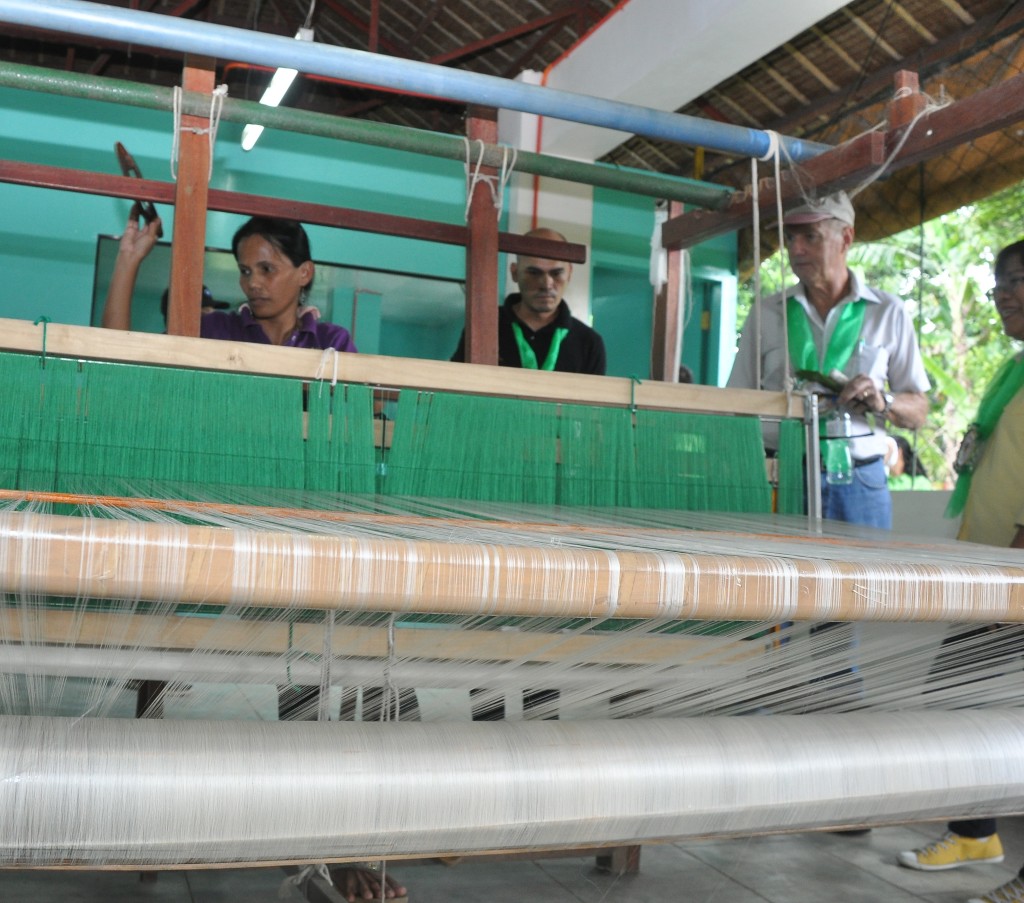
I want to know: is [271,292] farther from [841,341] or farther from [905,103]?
[905,103]

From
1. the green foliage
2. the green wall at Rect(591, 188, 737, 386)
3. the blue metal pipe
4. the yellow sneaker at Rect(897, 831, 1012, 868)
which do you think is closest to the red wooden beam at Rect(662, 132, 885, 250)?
the blue metal pipe

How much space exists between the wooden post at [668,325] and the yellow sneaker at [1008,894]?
125cm

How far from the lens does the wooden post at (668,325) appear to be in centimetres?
254

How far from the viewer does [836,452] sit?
6.73 ft

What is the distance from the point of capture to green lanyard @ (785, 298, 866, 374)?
230 cm

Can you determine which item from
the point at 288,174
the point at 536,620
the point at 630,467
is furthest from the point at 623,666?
the point at 288,174

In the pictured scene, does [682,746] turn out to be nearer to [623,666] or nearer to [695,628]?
[623,666]

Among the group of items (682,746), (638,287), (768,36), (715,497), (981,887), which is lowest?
(981,887)

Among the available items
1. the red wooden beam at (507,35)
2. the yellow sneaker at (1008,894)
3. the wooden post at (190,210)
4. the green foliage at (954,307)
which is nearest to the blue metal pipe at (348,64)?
the wooden post at (190,210)

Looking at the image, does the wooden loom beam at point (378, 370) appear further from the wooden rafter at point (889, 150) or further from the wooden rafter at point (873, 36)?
the wooden rafter at point (873, 36)

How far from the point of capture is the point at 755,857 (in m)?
2.12

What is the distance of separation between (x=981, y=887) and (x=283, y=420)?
1.55m

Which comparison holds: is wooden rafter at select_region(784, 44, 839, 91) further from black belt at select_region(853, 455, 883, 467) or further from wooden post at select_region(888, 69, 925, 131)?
black belt at select_region(853, 455, 883, 467)

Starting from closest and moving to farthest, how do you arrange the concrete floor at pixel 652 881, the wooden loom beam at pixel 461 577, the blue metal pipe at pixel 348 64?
the wooden loom beam at pixel 461 577 → the blue metal pipe at pixel 348 64 → the concrete floor at pixel 652 881
